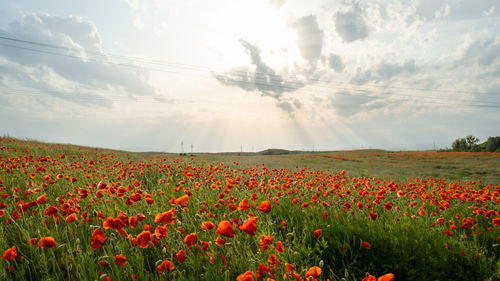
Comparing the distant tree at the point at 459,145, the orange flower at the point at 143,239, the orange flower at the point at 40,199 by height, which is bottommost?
the orange flower at the point at 143,239

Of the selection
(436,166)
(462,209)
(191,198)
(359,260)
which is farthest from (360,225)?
(436,166)

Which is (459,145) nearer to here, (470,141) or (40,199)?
(470,141)

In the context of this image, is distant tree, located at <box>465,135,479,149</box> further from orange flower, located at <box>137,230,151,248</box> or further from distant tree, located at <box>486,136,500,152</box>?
orange flower, located at <box>137,230,151,248</box>

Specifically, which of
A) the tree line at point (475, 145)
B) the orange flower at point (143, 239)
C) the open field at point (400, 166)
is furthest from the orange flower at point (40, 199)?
the tree line at point (475, 145)

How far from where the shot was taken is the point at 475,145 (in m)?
51.6

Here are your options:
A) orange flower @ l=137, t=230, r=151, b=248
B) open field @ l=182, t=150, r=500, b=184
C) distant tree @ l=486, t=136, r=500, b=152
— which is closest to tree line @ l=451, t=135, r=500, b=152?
distant tree @ l=486, t=136, r=500, b=152

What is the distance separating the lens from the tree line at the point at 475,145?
46.6 m

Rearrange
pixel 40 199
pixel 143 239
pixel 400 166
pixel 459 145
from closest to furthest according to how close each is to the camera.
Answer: pixel 143 239, pixel 40 199, pixel 400 166, pixel 459 145

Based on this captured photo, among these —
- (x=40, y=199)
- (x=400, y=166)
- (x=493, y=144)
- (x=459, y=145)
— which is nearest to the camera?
Result: (x=40, y=199)

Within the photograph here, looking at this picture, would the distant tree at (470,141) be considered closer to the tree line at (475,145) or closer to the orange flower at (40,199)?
the tree line at (475,145)

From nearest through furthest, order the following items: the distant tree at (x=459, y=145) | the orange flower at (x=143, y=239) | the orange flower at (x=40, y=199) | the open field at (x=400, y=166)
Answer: the orange flower at (x=143, y=239), the orange flower at (x=40, y=199), the open field at (x=400, y=166), the distant tree at (x=459, y=145)

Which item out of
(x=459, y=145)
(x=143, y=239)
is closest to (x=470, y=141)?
(x=459, y=145)

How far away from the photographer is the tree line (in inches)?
1834

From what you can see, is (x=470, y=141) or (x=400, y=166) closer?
(x=400, y=166)
